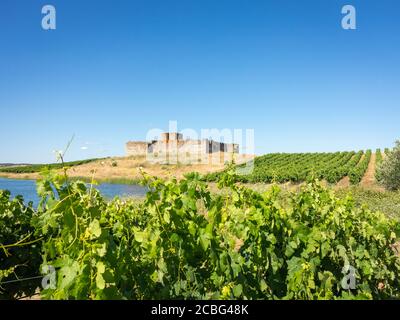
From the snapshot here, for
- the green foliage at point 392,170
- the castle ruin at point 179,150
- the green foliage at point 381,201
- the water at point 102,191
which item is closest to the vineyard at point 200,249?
the water at point 102,191

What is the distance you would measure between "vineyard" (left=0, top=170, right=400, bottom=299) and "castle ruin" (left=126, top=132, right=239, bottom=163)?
58.2 m

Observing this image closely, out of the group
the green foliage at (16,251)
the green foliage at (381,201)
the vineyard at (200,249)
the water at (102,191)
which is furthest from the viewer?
the green foliage at (381,201)

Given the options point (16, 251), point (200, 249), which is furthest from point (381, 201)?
point (16, 251)

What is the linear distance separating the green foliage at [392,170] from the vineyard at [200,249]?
87.0 feet

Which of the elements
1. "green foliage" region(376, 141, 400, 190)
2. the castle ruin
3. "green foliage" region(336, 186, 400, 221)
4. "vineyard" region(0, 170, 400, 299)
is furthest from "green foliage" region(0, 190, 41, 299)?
the castle ruin

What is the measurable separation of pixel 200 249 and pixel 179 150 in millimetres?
71074

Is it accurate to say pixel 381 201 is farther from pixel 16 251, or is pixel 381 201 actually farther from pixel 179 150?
pixel 179 150

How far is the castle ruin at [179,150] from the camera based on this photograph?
68625mm

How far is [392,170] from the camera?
2797 cm

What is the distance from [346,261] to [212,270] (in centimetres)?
163

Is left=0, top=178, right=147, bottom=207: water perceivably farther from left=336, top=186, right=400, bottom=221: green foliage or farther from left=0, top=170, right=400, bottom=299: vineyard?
left=336, top=186, right=400, bottom=221: green foliage

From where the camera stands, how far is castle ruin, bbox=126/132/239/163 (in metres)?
68.6

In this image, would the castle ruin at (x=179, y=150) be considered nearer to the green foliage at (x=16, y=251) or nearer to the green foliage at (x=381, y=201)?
the green foliage at (x=381, y=201)

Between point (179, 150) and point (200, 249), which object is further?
point (179, 150)
